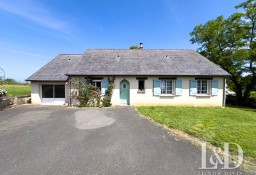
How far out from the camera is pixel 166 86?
40.8 feet

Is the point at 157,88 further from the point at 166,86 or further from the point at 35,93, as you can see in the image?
the point at 35,93

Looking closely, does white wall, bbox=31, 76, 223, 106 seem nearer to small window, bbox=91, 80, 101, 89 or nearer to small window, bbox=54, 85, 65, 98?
small window, bbox=91, 80, 101, 89

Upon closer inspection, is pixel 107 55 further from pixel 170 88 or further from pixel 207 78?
pixel 207 78

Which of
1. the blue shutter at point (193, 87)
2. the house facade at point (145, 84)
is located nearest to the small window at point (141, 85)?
the house facade at point (145, 84)

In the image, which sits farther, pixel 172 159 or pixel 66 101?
pixel 66 101

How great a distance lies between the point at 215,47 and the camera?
17.4m

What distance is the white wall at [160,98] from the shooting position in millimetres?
12188

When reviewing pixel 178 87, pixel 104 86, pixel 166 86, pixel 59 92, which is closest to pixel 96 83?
pixel 104 86

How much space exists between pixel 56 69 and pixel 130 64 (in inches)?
299

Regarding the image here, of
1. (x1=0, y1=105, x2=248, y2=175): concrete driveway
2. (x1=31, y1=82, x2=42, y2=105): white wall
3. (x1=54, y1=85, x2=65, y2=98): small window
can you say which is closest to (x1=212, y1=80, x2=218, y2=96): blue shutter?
(x1=0, y1=105, x2=248, y2=175): concrete driveway

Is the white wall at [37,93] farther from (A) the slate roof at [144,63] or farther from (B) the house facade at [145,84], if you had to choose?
(A) the slate roof at [144,63]

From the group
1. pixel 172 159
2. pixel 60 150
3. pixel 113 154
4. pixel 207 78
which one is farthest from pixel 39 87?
pixel 207 78

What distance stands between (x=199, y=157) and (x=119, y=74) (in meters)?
8.94

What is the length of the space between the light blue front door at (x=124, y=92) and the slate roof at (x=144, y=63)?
98cm
